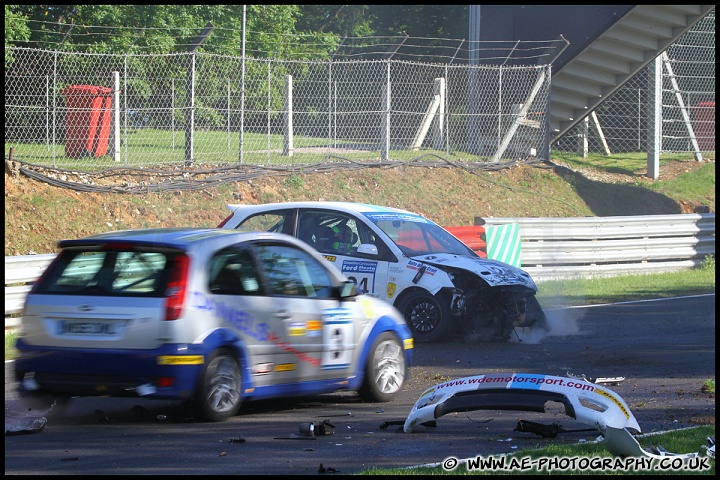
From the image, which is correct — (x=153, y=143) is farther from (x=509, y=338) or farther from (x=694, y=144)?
(x=694, y=144)

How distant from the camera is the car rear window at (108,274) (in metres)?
7.36

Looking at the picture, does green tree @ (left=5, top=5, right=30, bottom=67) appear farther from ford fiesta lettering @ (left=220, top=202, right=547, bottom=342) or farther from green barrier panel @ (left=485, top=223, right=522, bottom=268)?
ford fiesta lettering @ (left=220, top=202, right=547, bottom=342)

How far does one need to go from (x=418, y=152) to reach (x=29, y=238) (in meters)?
9.94

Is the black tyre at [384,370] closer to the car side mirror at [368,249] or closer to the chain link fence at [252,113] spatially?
the car side mirror at [368,249]

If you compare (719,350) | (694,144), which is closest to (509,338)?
(719,350)

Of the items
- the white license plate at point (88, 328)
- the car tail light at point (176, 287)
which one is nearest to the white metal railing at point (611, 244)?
the car tail light at point (176, 287)

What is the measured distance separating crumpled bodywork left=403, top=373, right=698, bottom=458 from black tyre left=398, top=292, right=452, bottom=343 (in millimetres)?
4692

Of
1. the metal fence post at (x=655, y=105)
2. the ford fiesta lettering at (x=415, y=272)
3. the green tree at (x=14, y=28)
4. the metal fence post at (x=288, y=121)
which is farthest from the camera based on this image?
the metal fence post at (x=655, y=105)

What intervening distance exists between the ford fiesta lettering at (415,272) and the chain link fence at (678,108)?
16.2 meters

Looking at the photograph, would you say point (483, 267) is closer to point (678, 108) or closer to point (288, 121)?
point (288, 121)

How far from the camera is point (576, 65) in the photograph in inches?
986

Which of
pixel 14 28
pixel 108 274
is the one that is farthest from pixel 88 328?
pixel 14 28

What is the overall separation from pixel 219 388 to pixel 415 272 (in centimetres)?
492

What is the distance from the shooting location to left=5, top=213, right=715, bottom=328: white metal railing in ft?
58.5
